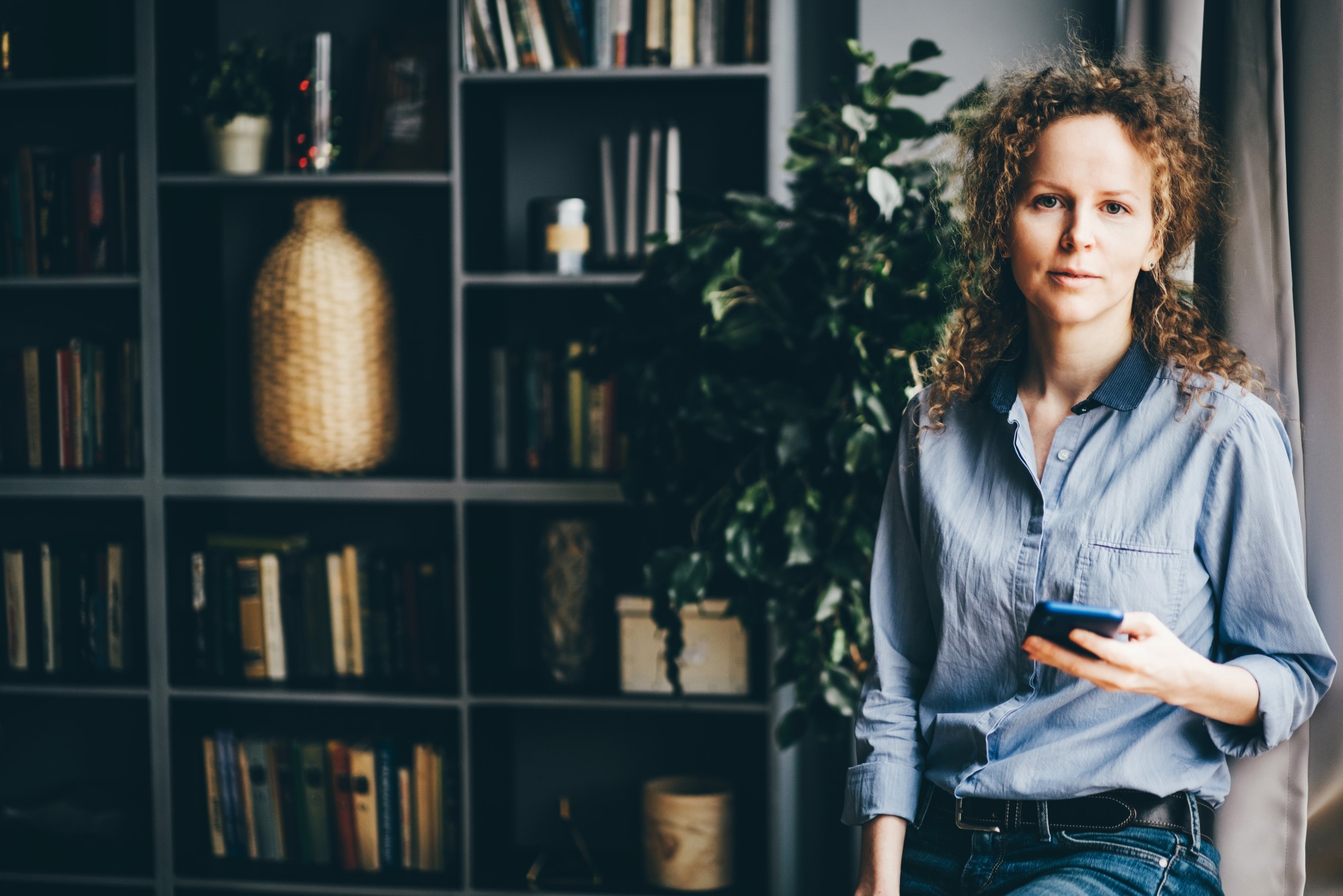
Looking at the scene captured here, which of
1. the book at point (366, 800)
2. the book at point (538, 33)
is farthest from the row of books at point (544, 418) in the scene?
the book at point (366, 800)

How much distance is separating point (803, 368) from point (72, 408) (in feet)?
5.31

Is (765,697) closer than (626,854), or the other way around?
(765,697)

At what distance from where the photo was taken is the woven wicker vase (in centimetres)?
217

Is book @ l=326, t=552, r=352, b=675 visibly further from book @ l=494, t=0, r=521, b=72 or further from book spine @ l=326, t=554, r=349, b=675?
book @ l=494, t=0, r=521, b=72

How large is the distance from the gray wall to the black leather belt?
148cm

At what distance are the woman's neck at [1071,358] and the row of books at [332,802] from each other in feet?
5.10

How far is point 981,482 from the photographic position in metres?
1.13

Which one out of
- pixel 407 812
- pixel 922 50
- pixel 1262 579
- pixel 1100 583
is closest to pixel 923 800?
pixel 1100 583

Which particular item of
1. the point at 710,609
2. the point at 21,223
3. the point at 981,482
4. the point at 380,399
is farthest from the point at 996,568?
the point at 21,223

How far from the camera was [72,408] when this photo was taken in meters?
2.28

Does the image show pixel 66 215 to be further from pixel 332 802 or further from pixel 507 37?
pixel 332 802

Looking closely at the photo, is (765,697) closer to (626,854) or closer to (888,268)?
(626,854)

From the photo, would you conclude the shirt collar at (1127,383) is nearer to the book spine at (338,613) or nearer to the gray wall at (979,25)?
the gray wall at (979,25)

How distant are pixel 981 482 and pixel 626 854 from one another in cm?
159
